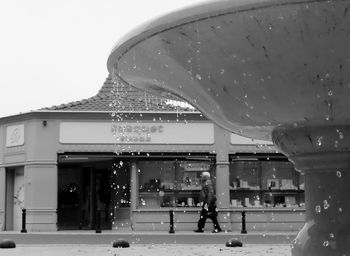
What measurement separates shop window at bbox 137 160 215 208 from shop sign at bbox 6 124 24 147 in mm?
4152

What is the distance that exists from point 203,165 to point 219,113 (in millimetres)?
17123

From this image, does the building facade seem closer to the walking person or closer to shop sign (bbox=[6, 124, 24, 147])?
shop sign (bbox=[6, 124, 24, 147])

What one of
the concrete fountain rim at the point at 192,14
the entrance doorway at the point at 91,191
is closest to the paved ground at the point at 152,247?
the concrete fountain rim at the point at 192,14

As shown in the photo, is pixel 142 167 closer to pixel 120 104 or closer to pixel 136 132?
pixel 136 132

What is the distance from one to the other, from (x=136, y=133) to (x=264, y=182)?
15.4 ft

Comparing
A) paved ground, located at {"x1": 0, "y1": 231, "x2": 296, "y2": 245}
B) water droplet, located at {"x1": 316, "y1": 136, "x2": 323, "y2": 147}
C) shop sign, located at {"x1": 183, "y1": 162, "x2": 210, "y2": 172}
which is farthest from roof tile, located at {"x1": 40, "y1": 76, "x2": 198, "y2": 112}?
water droplet, located at {"x1": 316, "y1": 136, "x2": 323, "y2": 147}

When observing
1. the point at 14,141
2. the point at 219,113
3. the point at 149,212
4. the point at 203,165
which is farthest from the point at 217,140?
the point at 219,113

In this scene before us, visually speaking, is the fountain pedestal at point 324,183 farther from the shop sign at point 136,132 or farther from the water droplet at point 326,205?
the shop sign at point 136,132

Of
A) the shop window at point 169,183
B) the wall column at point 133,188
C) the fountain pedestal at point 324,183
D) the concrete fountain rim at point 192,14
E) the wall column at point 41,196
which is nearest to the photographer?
the concrete fountain rim at point 192,14

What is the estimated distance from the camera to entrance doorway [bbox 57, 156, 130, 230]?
21.4m

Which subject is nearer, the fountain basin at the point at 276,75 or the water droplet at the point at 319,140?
the fountain basin at the point at 276,75

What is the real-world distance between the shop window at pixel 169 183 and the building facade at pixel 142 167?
3 cm

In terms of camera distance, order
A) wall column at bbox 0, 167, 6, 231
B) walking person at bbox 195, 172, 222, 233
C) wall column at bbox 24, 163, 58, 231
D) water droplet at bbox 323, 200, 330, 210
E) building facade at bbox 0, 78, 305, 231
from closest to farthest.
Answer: water droplet at bbox 323, 200, 330, 210, walking person at bbox 195, 172, 222, 233, wall column at bbox 24, 163, 58, 231, building facade at bbox 0, 78, 305, 231, wall column at bbox 0, 167, 6, 231

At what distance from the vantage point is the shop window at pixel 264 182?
21.4m
